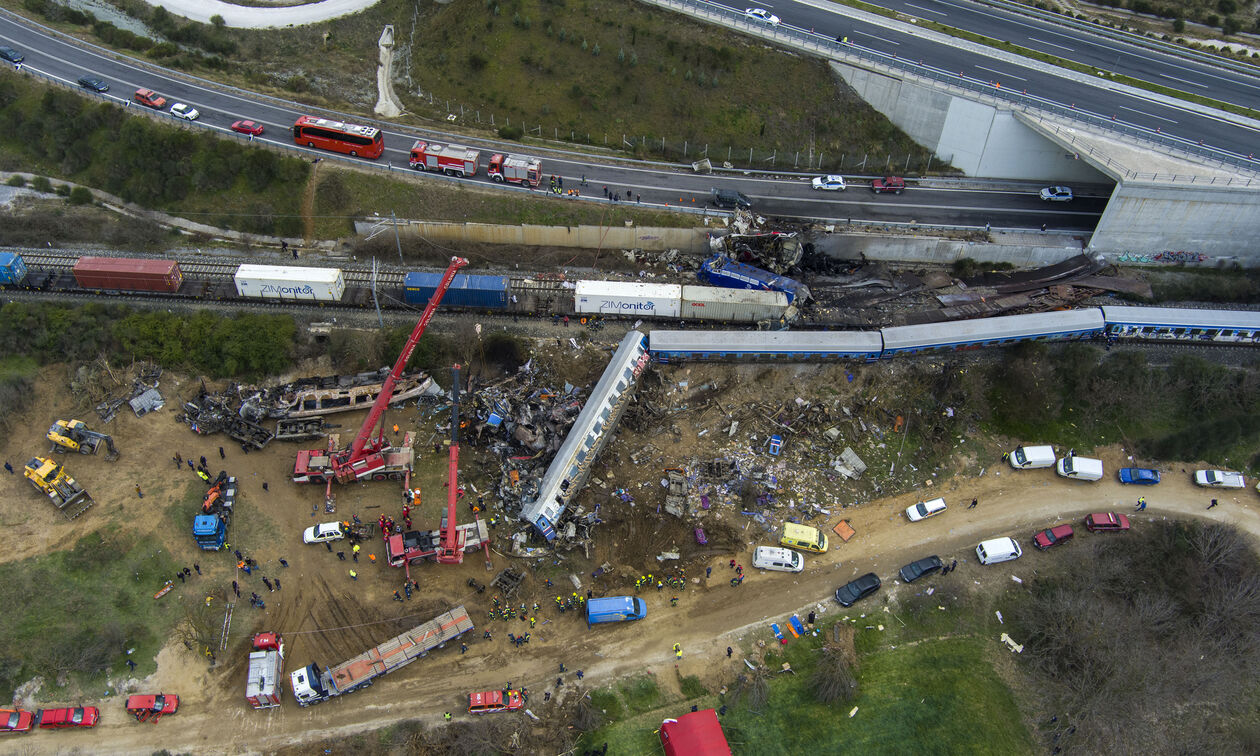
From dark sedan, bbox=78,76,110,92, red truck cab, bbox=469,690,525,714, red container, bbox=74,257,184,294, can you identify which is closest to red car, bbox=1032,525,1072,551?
red truck cab, bbox=469,690,525,714

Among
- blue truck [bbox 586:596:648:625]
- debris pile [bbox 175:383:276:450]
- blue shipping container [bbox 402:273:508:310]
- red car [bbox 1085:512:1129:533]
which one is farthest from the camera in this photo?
blue shipping container [bbox 402:273:508:310]

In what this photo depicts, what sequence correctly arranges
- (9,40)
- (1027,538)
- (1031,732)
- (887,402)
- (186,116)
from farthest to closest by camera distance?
1. (9,40)
2. (186,116)
3. (887,402)
4. (1027,538)
5. (1031,732)

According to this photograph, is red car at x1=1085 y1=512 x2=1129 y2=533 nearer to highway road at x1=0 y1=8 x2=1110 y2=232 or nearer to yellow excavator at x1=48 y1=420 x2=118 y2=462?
highway road at x1=0 y1=8 x2=1110 y2=232

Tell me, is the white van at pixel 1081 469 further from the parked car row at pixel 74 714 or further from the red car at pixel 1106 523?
the parked car row at pixel 74 714

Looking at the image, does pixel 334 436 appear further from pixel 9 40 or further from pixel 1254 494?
pixel 1254 494

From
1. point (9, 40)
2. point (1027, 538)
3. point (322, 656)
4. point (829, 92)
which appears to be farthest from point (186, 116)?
point (1027, 538)

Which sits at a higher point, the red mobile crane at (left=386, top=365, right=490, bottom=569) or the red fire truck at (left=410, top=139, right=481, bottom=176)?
the red fire truck at (left=410, top=139, right=481, bottom=176)
